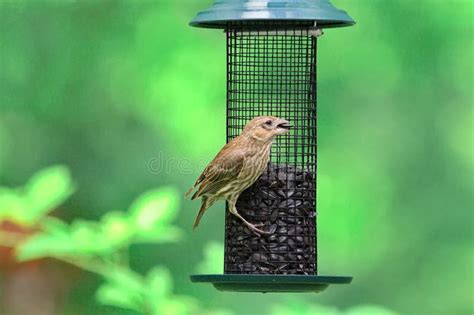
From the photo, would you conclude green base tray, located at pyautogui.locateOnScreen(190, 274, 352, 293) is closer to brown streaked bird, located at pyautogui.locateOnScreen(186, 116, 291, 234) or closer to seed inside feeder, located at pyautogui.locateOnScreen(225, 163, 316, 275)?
seed inside feeder, located at pyautogui.locateOnScreen(225, 163, 316, 275)

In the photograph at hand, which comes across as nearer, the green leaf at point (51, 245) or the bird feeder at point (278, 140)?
the green leaf at point (51, 245)

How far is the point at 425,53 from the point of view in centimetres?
1344

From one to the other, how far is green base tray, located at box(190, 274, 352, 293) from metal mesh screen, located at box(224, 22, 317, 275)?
655 millimetres

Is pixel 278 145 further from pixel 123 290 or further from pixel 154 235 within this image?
pixel 123 290

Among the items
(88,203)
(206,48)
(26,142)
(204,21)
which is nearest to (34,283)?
(88,203)

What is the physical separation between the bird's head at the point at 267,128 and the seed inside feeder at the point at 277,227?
45 cm

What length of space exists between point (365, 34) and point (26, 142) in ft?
10.6

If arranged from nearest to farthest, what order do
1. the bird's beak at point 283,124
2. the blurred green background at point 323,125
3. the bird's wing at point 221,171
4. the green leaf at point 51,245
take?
the green leaf at point 51,245, the bird's beak at point 283,124, the bird's wing at point 221,171, the blurred green background at point 323,125

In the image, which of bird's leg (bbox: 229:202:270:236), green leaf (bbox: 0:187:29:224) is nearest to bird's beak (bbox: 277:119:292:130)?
bird's leg (bbox: 229:202:270:236)

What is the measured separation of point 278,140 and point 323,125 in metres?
2.74

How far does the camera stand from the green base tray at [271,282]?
9.32 metres

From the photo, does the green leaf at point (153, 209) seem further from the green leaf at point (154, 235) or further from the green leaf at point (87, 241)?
the green leaf at point (87, 241)

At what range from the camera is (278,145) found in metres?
10.4

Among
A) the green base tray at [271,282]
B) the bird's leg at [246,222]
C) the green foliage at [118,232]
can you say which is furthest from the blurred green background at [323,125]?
the green base tray at [271,282]
